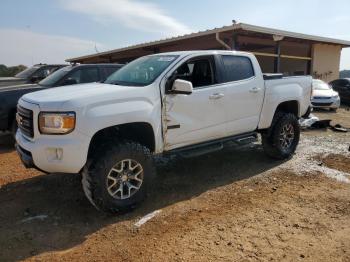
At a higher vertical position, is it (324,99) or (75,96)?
(75,96)

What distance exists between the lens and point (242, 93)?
5762 millimetres

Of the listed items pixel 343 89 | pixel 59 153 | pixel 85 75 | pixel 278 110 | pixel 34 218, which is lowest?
pixel 34 218

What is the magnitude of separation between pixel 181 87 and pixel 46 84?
478 cm

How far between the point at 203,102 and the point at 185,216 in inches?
65.4

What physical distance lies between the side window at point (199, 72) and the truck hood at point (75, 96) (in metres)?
1.25

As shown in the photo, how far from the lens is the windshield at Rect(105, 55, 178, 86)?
487cm

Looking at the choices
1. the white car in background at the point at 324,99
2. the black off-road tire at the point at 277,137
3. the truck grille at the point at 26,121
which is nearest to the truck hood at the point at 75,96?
the truck grille at the point at 26,121

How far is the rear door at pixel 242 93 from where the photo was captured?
18.4 ft

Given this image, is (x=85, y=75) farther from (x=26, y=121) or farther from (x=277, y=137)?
(x=277, y=137)

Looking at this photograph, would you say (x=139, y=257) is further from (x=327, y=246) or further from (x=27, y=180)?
(x=27, y=180)

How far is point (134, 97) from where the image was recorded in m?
4.41

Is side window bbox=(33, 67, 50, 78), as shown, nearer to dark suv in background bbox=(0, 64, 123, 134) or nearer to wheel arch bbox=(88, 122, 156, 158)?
dark suv in background bbox=(0, 64, 123, 134)

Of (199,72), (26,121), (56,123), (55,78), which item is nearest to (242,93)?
(199,72)

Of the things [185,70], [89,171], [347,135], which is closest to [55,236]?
[89,171]
